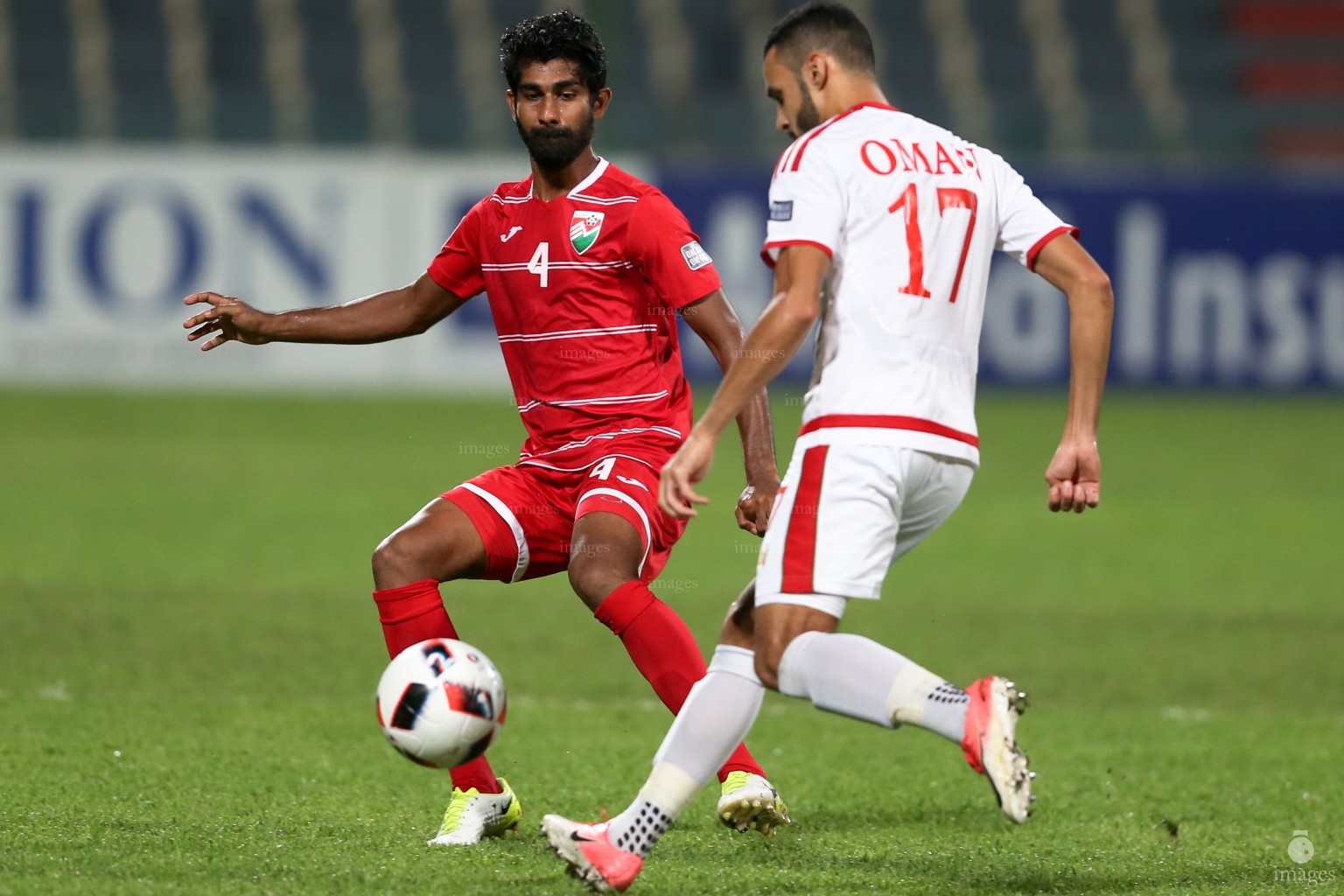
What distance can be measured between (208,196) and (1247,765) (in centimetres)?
1378

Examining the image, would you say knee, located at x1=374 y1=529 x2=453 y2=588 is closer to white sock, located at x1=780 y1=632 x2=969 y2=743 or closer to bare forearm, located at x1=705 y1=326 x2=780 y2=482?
bare forearm, located at x1=705 y1=326 x2=780 y2=482

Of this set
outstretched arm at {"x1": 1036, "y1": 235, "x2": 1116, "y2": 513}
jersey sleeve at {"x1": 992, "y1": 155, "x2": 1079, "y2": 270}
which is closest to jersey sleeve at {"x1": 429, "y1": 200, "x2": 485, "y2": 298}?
jersey sleeve at {"x1": 992, "y1": 155, "x2": 1079, "y2": 270}

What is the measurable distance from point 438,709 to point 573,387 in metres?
1.11

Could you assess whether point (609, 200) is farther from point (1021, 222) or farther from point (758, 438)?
point (1021, 222)

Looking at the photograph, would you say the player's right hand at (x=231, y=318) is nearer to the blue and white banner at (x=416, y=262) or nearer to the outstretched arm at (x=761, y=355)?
the outstretched arm at (x=761, y=355)

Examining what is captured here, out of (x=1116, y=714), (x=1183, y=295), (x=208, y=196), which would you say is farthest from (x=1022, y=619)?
(x=208, y=196)

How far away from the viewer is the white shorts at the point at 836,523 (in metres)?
3.90

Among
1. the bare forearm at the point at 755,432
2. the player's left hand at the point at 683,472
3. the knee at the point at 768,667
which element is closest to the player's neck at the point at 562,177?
the bare forearm at the point at 755,432

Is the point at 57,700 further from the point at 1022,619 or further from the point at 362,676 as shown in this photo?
the point at 1022,619

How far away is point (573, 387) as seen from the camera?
5004 mm

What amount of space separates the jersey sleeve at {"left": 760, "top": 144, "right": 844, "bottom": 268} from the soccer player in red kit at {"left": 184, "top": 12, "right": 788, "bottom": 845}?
84 centimetres

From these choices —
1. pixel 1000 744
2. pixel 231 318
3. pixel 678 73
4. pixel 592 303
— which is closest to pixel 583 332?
pixel 592 303

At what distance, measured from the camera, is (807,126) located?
4.18 meters

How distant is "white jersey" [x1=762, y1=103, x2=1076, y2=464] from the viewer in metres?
3.96
